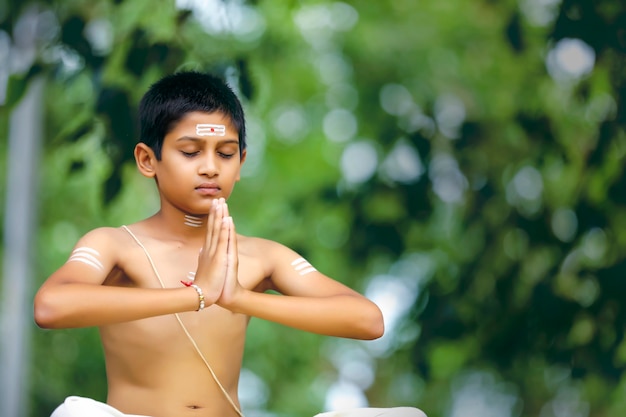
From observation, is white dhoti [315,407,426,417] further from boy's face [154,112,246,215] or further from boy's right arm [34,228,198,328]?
boy's face [154,112,246,215]

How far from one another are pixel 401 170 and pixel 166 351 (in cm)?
452

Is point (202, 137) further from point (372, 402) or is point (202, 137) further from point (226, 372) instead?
point (372, 402)

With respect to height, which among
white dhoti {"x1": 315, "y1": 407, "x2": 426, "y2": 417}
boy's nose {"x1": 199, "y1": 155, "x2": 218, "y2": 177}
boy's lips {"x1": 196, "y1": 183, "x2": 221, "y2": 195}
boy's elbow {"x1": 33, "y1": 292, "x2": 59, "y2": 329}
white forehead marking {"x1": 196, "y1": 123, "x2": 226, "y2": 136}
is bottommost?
white dhoti {"x1": 315, "y1": 407, "x2": 426, "y2": 417}

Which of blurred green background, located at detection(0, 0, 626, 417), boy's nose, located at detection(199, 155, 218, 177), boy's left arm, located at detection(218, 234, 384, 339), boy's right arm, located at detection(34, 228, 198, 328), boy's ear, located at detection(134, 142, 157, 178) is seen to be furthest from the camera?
blurred green background, located at detection(0, 0, 626, 417)

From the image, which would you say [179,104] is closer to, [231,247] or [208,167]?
[208,167]

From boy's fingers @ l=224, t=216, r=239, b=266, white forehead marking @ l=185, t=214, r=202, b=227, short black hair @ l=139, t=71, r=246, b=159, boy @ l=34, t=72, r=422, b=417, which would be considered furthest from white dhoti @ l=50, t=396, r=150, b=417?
short black hair @ l=139, t=71, r=246, b=159

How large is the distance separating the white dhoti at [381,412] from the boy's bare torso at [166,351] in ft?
0.91

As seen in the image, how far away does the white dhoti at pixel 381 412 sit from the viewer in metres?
2.65

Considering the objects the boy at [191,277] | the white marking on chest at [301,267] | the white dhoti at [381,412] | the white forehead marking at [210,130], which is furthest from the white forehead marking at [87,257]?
the white dhoti at [381,412]

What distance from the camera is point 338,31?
10.9 metres

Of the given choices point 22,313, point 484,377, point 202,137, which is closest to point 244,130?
point 202,137

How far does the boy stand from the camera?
2.64m

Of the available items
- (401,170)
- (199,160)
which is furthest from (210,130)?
(401,170)

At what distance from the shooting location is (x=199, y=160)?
2.74m
